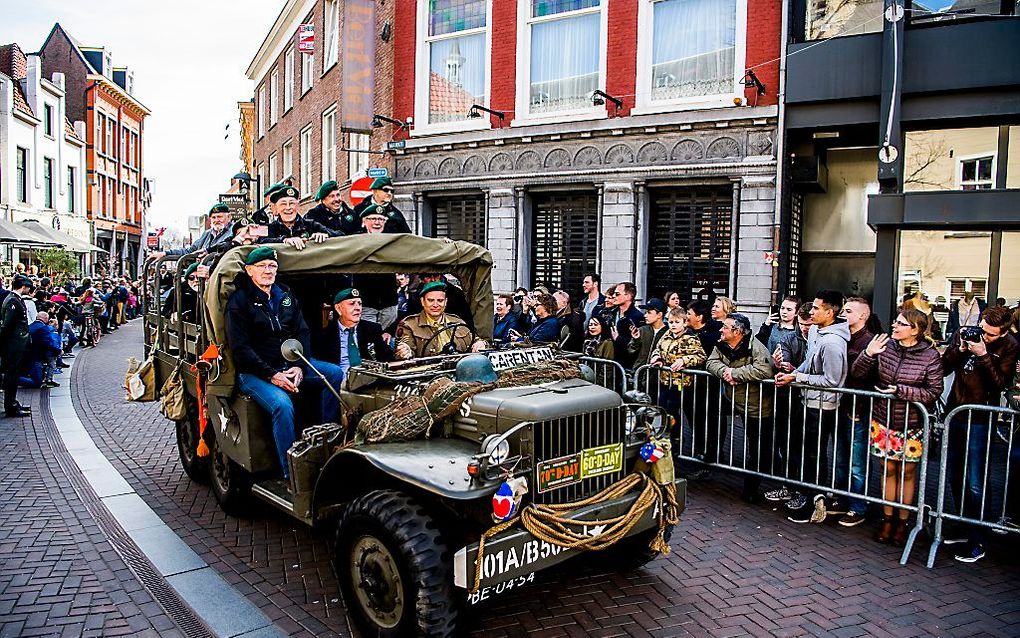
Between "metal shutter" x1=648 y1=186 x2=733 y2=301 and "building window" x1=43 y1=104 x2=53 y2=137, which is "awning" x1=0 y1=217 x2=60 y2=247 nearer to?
"metal shutter" x1=648 y1=186 x2=733 y2=301

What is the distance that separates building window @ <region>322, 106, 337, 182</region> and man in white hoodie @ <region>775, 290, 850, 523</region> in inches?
685

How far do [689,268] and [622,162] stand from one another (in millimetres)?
2255

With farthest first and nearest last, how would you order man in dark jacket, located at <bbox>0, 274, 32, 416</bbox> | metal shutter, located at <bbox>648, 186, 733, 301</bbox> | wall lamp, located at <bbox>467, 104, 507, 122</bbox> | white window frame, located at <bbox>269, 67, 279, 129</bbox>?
white window frame, located at <bbox>269, 67, 279, 129</bbox>, wall lamp, located at <bbox>467, 104, 507, 122</bbox>, metal shutter, located at <bbox>648, 186, 733, 301</bbox>, man in dark jacket, located at <bbox>0, 274, 32, 416</bbox>

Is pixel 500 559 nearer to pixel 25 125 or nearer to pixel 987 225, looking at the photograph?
pixel 987 225

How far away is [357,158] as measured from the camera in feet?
63.9

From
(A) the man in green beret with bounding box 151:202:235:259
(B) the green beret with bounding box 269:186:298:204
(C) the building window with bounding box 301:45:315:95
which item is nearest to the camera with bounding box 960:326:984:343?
(B) the green beret with bounding box 269:186:298:204

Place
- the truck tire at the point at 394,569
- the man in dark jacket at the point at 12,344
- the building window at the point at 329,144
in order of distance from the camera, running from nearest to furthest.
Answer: the truck tire at the point at 394,569
the man in dark jacket at the point at 12,344
the building window at the point at 329,144

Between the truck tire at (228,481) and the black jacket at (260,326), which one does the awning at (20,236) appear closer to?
the truck tire at (228,481)

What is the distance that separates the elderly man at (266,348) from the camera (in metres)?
5.52

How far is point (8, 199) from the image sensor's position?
1185 inches

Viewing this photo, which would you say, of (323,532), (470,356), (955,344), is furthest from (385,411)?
(955,344)

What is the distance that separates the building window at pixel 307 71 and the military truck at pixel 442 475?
1946cm

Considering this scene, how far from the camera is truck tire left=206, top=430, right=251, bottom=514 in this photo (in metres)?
6.12

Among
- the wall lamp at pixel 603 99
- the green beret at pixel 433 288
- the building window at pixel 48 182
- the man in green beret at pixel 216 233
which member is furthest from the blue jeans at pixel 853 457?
the building window at pixel 48 182
